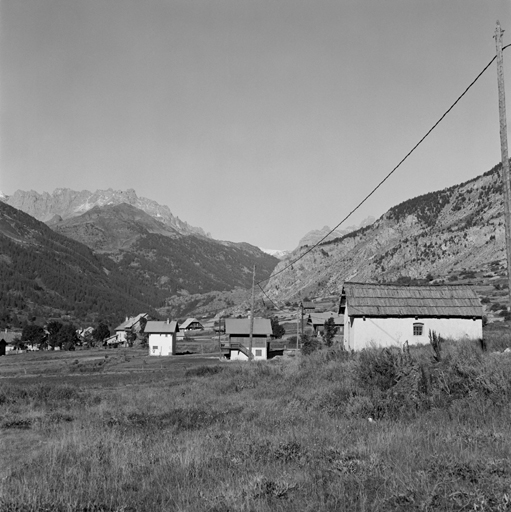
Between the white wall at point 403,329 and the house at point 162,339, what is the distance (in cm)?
7124

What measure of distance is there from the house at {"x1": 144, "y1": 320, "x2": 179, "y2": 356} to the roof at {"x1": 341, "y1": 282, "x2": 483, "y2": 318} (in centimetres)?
7074

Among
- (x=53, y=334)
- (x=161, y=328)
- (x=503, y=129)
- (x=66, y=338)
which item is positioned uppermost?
(x=503, y=129)

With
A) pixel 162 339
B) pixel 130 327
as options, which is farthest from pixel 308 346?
pixel 130 327

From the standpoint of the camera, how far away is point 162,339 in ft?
346

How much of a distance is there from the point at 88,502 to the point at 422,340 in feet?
119

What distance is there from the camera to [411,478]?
6527 mm

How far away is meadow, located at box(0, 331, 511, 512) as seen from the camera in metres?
6.27

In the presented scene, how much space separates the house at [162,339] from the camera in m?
104

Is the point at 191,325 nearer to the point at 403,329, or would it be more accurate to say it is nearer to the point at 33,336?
the point at 33,336

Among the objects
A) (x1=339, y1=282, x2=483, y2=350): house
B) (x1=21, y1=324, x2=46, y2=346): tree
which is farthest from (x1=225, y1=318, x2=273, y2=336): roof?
(x1=21, y1=324, x2=46, y2=346): tree

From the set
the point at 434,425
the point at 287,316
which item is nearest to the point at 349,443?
the point at 434,425

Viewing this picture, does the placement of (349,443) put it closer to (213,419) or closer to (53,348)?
(213,419)

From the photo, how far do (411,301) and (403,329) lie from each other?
246 cm

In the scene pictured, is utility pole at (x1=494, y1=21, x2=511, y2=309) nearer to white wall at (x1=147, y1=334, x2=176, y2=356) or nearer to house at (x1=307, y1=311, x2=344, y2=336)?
house at (x1=307, y1=311, x2=344, y2=336)
